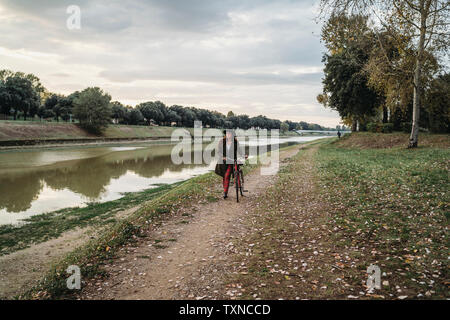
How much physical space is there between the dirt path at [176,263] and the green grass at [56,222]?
526cm

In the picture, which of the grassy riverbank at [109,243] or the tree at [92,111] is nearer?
the grassy riverbank at [109,243]

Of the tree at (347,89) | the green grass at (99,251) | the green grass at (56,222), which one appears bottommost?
the green grass at (56,222)

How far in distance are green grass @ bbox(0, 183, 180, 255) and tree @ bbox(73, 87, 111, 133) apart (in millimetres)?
65875

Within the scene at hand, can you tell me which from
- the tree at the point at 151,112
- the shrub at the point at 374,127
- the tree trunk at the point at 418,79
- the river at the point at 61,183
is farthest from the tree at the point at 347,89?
the tree at the point at 151,112

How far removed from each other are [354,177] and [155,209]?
1052 cm

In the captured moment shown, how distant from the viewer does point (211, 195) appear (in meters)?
13.3

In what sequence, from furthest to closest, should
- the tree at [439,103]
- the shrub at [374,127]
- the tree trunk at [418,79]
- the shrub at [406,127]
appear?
the shrub at [374,127] → the shrub at [406,127] → the tree at [439,103] → the tree trunk at [418,79]

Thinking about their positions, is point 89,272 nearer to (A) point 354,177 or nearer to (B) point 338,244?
(B) point 338,244

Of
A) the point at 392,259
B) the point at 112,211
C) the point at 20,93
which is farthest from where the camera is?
the point at 20,93

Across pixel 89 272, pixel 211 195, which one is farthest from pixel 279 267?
pixel 211 195

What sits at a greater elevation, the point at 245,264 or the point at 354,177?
the point at 354,177

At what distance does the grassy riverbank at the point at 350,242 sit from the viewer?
503 cm

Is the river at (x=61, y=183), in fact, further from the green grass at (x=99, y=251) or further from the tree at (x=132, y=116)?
the tree at (x=132, y=116)

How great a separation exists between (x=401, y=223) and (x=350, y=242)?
193 centimetres
